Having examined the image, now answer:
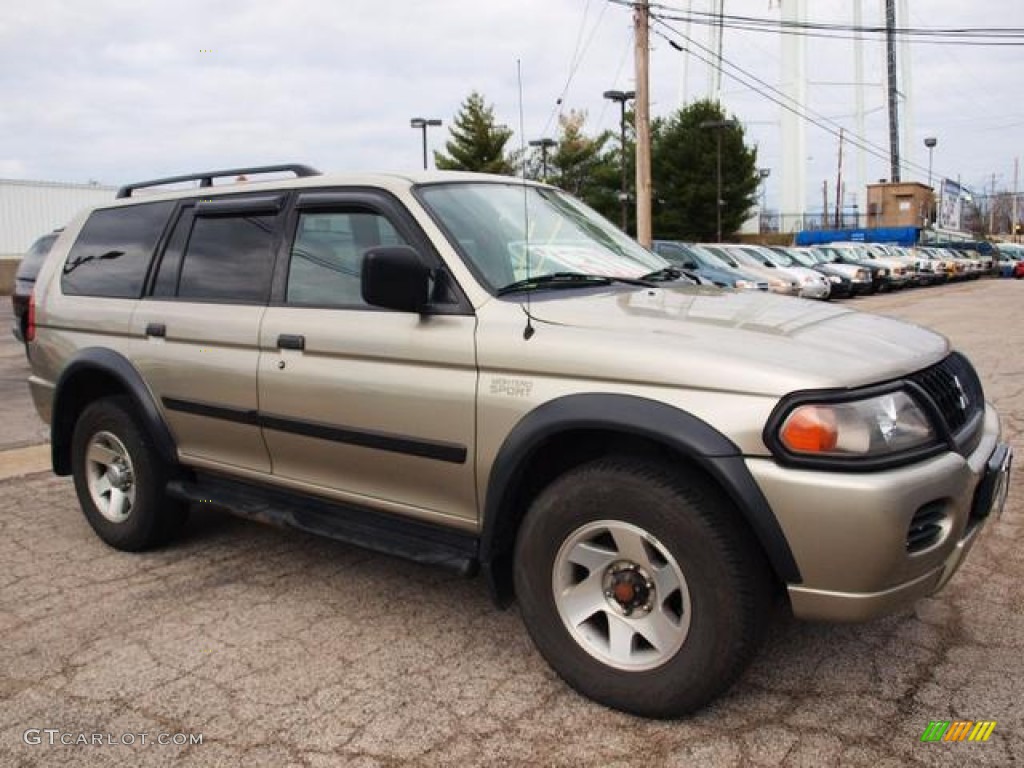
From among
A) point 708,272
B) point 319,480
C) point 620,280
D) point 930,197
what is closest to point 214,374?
point 319,480

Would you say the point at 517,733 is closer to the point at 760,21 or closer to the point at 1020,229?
the point at 760,21

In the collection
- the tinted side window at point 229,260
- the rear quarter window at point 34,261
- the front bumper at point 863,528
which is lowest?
the front bumper at point 863,528

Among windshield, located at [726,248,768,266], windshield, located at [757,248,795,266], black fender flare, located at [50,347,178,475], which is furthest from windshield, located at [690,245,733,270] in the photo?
black fender flare, located at [50,347,178,475]

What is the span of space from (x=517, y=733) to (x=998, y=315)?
17.1 metres

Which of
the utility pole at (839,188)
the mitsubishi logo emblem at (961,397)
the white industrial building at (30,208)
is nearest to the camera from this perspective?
the mitsubishi logo emblem at (961,397)

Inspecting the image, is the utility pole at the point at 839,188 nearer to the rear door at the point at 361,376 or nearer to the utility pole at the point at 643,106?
the utility pole at the point at 643,106

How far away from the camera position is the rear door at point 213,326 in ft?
12.3

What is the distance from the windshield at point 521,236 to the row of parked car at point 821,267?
7.84 metres

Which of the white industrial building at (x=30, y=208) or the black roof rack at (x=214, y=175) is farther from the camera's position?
the white industrial building at (x=30, y=208)

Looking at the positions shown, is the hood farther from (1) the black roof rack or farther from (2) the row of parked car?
(2) the row of parked car

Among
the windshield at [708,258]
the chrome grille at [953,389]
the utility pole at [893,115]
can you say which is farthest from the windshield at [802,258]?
the utility pole at [893,115]

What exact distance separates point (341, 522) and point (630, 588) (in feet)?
4.26

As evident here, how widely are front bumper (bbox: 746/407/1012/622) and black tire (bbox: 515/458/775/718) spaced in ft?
0.55

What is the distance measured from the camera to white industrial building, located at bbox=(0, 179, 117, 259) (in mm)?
41281
